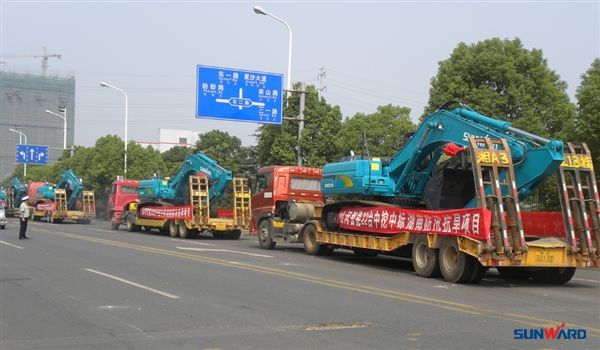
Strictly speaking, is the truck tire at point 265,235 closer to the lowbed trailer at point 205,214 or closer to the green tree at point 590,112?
the lowbed trailer at point 205,214

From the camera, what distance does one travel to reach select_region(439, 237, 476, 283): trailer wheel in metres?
13.0

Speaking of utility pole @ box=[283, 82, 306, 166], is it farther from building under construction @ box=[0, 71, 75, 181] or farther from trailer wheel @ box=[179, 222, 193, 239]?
building under construction @ box=[0, 71, 75, 181]

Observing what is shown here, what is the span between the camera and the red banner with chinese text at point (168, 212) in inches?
1103

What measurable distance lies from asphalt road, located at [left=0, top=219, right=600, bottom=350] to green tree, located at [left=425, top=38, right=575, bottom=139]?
8682 millimetres

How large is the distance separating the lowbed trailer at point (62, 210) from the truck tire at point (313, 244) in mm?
29922

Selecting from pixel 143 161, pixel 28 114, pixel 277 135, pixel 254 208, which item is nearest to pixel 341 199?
pixel 254 208

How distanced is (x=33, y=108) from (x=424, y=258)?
108940 mm

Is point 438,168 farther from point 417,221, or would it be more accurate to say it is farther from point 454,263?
point 454,263

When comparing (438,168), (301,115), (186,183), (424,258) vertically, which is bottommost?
(424,258)

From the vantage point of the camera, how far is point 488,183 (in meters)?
13.1

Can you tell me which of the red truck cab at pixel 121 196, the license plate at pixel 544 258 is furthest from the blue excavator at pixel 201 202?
the license plate at pixel 544 258

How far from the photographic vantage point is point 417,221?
1468 cm

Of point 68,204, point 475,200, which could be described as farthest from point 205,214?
point 68,204

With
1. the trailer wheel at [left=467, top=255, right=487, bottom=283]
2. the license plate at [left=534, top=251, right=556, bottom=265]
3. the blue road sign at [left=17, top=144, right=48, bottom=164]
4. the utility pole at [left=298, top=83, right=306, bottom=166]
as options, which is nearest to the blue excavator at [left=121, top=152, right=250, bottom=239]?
the utility pole at [left=298, top=83, right=306, bottom=166]
